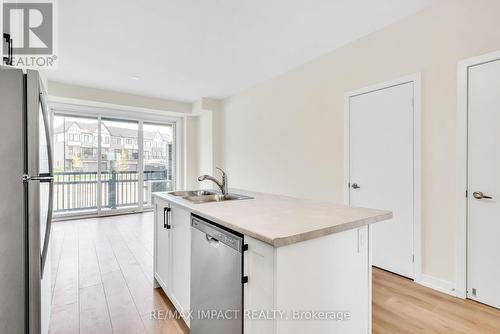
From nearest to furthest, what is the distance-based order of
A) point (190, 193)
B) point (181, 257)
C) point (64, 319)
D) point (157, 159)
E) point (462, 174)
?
point (181, 257), point (64, 319), point (462, 174), point (190, 193), point (157, 159)

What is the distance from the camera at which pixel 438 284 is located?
231 centimetres

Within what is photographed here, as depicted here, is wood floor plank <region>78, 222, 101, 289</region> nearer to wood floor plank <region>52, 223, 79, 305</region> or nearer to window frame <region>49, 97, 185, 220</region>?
wood floor plank <region>52, 223, 79, 305</region>

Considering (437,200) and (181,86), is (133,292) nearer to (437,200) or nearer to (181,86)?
(437,200)

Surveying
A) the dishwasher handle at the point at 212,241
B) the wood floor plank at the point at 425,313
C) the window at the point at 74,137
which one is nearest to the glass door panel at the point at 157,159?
the window at the point at 74,137

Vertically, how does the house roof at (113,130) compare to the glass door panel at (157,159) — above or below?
above

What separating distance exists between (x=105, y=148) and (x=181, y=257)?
4796 mm

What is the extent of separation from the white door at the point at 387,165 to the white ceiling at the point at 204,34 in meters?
0.83

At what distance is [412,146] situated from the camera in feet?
8.23

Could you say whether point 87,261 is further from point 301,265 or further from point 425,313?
point 425,313

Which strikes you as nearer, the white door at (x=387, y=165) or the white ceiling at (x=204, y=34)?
the white ceiling at (x=204, y=34)

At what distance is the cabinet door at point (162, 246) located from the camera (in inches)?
79.9

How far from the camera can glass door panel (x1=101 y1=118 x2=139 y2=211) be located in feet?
18.4

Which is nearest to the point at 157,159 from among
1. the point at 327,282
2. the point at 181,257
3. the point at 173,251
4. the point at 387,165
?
the point at 173,251

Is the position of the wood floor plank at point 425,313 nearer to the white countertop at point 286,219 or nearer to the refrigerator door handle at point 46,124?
the white countertop at point 286,219
